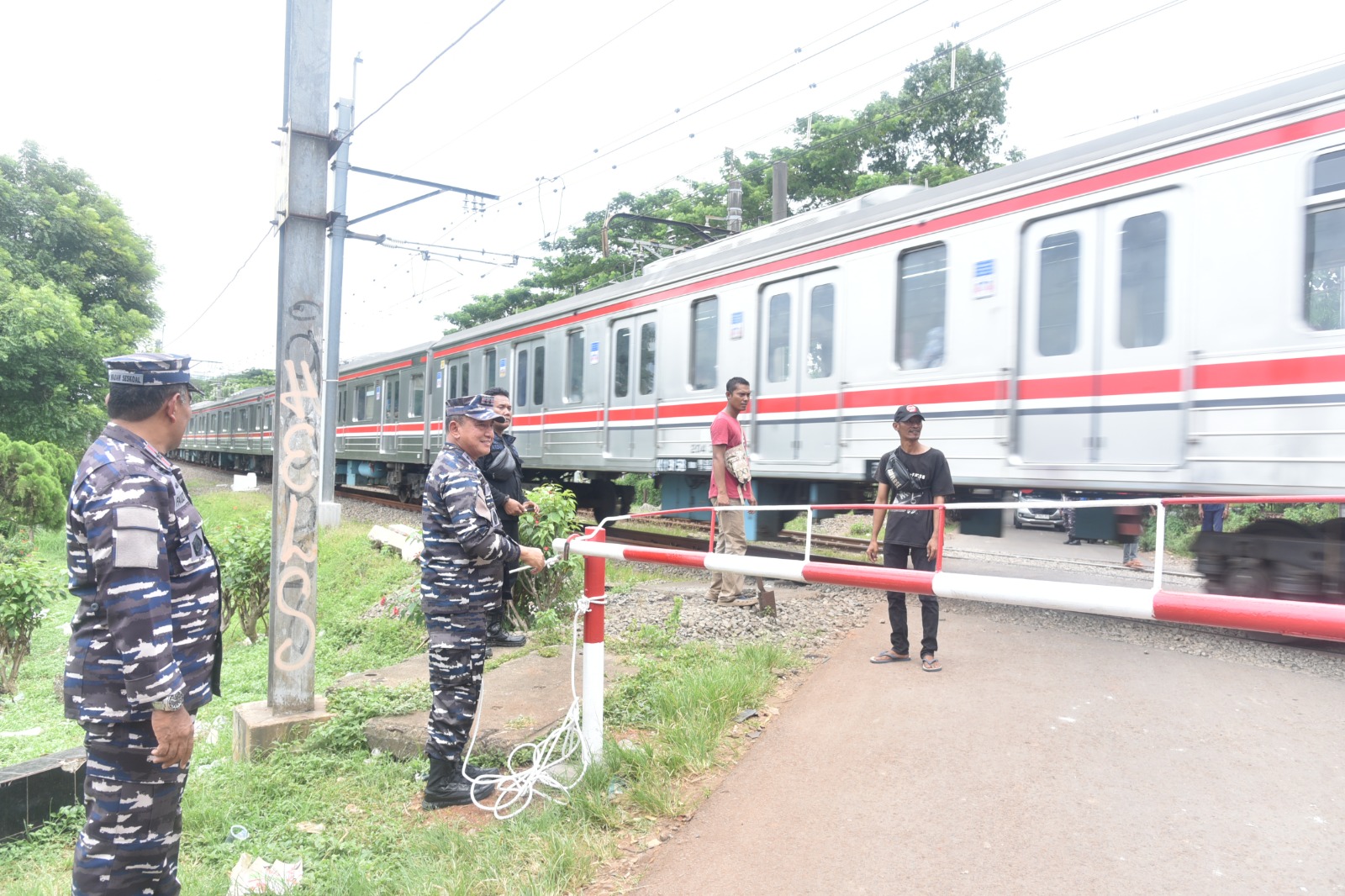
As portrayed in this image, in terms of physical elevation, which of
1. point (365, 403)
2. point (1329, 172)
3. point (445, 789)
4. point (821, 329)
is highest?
point (1329, 172)

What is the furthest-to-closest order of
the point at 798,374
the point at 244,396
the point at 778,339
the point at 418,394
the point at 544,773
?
the point at 244,396 < the point at 418,394 < the point at 778,339 < the point at 798,374 < the point at 544,773

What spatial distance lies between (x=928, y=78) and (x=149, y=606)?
78.5 ft

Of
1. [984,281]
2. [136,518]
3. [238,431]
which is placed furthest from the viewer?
[238,431]

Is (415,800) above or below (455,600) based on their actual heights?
below

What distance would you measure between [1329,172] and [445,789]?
225 inches

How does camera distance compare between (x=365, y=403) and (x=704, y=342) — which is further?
(x=365, y=403)

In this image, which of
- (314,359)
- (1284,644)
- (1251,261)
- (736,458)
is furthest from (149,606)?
(1284,644)

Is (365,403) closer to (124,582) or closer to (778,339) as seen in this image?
(778,339)

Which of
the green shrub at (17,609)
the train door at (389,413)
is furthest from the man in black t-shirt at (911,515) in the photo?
the train door at (389,413)

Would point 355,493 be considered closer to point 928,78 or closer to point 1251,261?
point 928,78

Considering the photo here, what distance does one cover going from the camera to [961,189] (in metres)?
6.89

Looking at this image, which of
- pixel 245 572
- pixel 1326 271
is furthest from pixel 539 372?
pixel 1326 271

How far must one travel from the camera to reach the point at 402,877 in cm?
311

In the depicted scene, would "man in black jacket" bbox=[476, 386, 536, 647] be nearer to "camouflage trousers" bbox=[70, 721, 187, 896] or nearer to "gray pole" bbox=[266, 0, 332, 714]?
"gray pole" bbox=[266, 0, 332, 714]
